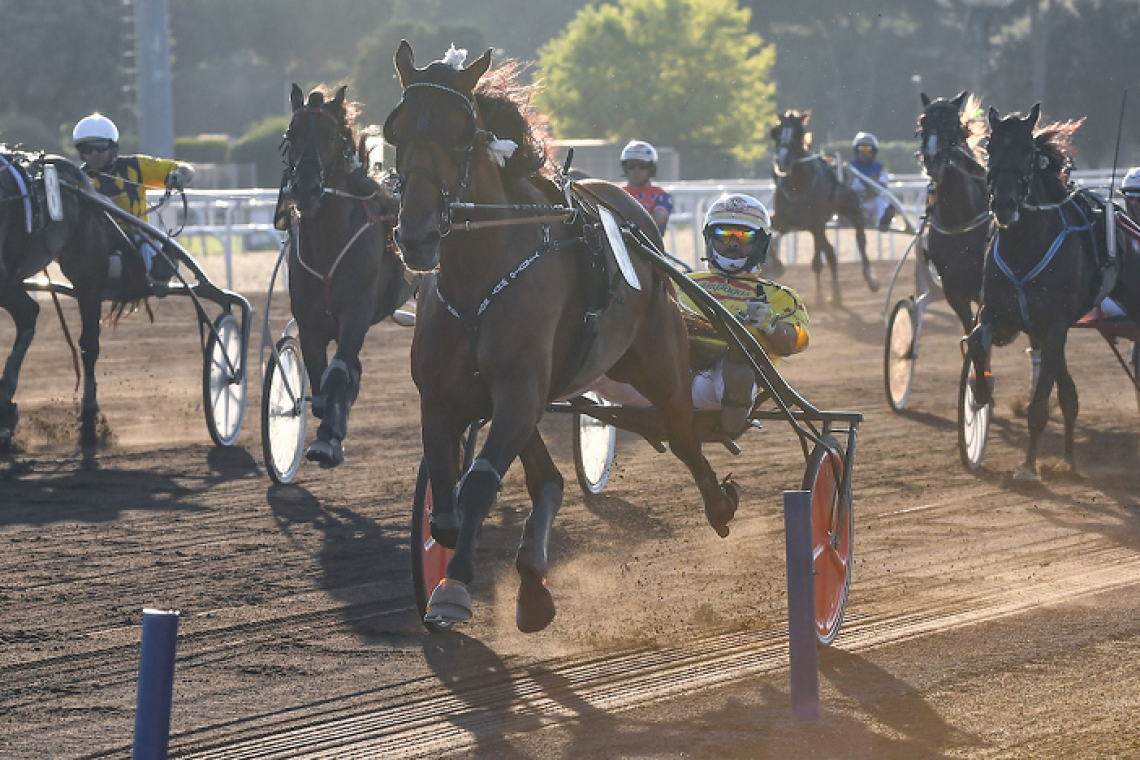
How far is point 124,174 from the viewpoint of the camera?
10492 millimetres

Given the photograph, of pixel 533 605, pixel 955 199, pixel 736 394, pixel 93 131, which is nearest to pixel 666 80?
pixel 955 199

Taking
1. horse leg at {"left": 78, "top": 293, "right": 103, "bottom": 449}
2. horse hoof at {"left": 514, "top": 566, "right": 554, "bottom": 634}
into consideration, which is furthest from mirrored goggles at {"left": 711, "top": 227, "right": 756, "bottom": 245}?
horse leg at {"left": 78, "top": 293, "right": 103, "bottom": 449}

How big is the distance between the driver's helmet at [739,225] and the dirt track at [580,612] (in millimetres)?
1254

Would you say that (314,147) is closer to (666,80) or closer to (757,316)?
(757,316)

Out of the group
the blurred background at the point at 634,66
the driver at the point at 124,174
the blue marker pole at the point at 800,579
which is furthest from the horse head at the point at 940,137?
the blurred background at the point at 634,66

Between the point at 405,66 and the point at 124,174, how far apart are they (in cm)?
623

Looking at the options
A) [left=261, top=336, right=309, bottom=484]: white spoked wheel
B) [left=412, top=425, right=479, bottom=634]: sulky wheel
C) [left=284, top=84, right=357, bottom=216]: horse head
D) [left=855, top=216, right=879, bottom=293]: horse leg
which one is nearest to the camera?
[left=412, top=425, right=479, bottom=634]: sulky wheel

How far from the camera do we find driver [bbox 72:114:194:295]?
33.6 ft

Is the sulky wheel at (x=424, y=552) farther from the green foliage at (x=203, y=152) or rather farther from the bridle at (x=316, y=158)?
the green foliage at (x=203, y=152)

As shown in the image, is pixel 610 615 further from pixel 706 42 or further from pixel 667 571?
pixel 706 42

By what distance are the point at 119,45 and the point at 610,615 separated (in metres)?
44.1

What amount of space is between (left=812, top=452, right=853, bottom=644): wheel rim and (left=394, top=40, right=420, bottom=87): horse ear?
1.97 m

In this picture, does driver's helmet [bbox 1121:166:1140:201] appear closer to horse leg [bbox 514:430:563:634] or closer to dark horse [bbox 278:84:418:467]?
dark horse [bbox 278:84:418:467]

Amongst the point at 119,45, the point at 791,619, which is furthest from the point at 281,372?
the point at 119,45
